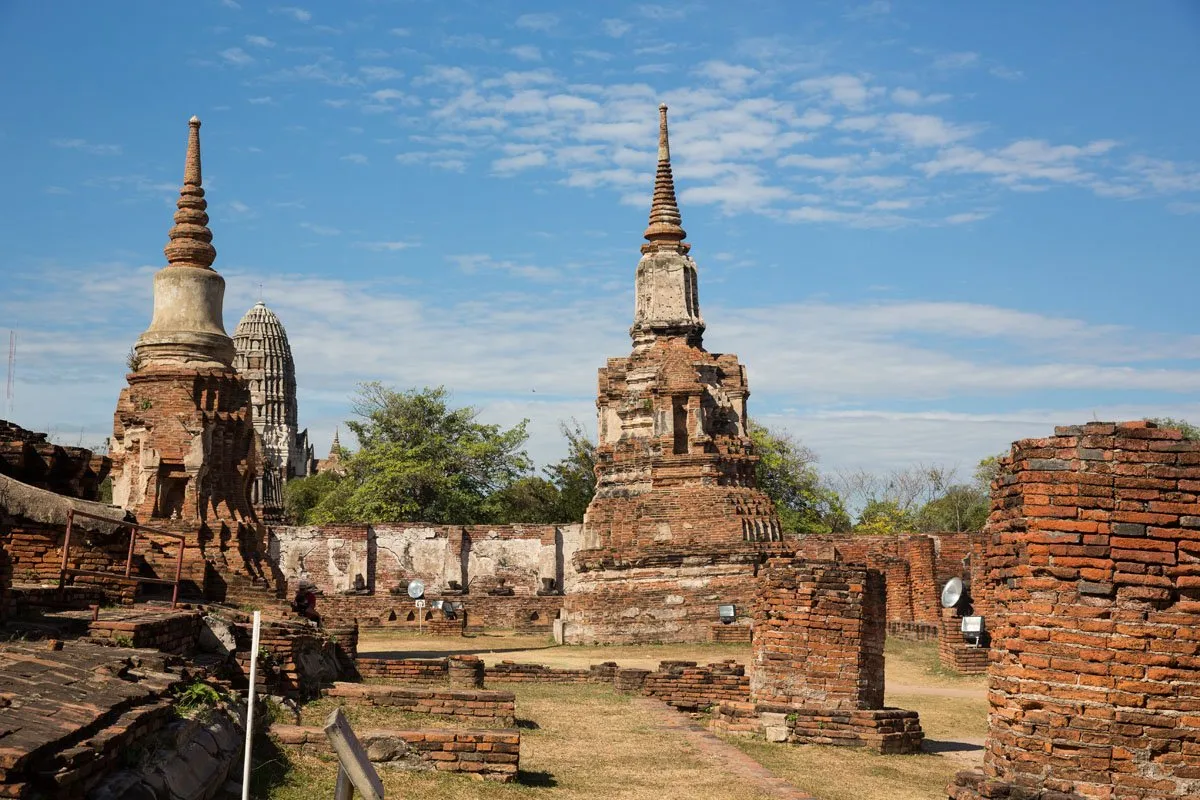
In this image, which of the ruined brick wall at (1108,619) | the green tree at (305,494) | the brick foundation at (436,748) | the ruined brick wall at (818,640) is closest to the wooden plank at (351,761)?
the ruined brick wall at (1108,619)

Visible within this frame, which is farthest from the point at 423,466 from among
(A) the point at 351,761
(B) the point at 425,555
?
(A) the point at 351,761

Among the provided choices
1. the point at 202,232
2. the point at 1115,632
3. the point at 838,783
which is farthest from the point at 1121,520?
the point at 202,232

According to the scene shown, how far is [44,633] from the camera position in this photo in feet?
29.3

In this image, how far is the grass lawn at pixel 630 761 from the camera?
8.88 metres

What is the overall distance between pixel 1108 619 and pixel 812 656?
5959mm

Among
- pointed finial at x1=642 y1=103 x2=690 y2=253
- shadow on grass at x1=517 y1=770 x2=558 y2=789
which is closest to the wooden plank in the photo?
shadow on grass at x1=517 y1=770 x2=558 y2=789

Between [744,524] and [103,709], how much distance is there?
2136cm

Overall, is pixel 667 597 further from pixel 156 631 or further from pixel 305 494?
pixel 305 494

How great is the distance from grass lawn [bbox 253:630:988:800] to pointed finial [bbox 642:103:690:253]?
17007 millimetres

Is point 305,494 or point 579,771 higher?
point 305,494

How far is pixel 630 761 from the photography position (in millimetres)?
10734

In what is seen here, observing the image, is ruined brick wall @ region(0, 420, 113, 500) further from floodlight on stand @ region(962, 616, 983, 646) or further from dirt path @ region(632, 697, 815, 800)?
floodlight on stand @ region(962, 616, 983, 646)

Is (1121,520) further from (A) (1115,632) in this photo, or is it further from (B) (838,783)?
(B) (838,783)

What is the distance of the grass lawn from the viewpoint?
8883 millimetres
